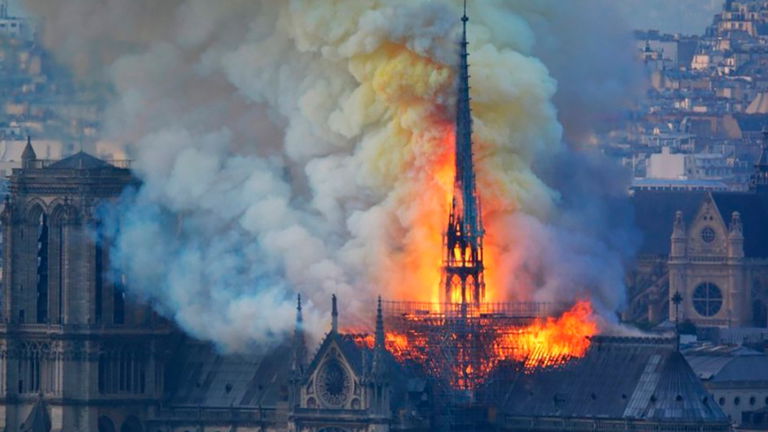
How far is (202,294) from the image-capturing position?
17475cm

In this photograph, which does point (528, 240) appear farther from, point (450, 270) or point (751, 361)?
point (751, 361)

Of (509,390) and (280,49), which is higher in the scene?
(280,49)

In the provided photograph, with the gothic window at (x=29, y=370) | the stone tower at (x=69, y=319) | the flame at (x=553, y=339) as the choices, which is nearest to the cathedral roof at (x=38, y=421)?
the stone tower at (x=69, y=319)

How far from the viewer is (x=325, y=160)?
170 metres

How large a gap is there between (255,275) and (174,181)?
4.26m

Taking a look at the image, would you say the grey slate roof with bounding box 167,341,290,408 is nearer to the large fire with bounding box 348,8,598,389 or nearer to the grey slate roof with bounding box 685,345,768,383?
the large fire with bounding box 348,8,598,389

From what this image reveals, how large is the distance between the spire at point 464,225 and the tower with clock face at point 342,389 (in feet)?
10.6

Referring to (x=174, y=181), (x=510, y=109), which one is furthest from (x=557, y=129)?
(x=174, y=181)

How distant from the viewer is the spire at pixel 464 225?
547 feet

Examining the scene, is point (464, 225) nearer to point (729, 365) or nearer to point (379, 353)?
point (379, 353)

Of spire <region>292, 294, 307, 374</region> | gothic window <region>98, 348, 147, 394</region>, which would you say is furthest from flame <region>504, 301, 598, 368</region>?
gothic window <region>98, 348, 147, 394</region>

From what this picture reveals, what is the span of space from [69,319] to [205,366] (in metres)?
4.56

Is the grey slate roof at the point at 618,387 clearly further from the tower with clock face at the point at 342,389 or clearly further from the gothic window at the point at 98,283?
the gothic window at the point at 98,283

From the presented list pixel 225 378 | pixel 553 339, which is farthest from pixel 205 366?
pixel 553 339
